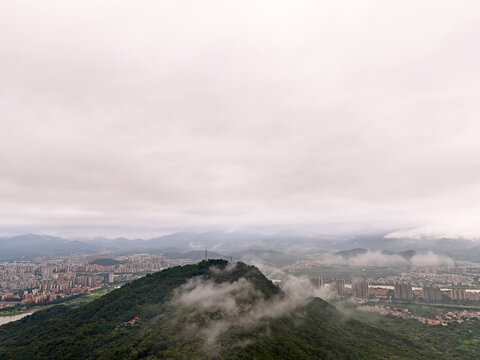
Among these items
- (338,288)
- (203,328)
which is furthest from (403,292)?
(203,328)

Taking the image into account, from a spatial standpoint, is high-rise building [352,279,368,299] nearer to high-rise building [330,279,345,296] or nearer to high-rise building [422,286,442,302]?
high-rise building [330,279,345,296]

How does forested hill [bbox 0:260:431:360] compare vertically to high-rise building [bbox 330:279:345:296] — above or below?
above

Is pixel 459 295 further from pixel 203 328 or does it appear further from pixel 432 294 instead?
pixel 203 328

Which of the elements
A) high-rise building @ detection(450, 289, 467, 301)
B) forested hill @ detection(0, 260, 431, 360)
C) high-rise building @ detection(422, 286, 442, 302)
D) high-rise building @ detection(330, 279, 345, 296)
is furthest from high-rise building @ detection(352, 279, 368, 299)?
forested hill @ detection(0, 260, 431, 360)

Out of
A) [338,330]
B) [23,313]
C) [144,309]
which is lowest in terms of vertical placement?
[23,313]

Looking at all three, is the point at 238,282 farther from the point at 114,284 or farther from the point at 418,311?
the point at 114,284

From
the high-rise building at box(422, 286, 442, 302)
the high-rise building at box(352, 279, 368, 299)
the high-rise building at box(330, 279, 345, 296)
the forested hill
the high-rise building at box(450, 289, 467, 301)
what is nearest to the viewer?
the forested hill

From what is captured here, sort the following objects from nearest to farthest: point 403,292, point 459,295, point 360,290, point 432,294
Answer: point 432,294 → point 459,295 → point 403,292 → point 360,290

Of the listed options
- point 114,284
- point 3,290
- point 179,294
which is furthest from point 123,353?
point 3,290
